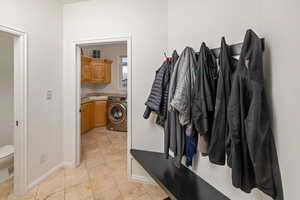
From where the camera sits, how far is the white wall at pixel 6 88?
2488 mm

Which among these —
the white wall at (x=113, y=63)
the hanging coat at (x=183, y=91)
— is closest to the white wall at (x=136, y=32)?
the hanging coat at (x=183, y=91)

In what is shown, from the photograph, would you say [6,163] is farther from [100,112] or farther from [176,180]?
[100,112]

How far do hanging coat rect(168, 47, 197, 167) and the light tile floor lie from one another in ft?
2.76

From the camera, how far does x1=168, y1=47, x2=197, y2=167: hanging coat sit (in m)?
1.40

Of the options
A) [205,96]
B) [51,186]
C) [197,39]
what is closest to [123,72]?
[51,186]

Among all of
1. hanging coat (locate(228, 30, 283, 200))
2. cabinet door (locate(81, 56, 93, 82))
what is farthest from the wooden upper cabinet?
hanging coat (locate(228, 30, 283, 200))

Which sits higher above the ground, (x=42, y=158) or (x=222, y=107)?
(x=222, y=107)

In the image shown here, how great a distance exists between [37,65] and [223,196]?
2.48 meters

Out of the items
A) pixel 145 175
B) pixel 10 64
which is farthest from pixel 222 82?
pixel 10 64

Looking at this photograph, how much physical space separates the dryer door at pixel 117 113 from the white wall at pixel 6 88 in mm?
2246

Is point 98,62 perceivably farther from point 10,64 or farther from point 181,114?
point 181,114

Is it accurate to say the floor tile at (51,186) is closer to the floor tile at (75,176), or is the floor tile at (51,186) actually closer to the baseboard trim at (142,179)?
the floor tile at (75,176)

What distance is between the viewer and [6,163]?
211cm

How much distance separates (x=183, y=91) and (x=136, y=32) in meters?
1.20
